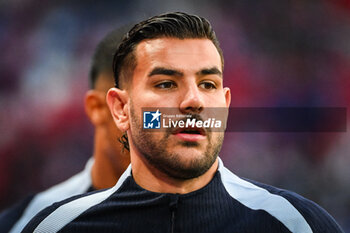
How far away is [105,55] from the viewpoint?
2.54 metres

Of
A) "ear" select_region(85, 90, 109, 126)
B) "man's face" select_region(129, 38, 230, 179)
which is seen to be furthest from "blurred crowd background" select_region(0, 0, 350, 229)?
"man's face" select_region(129, 38, 230, 179)

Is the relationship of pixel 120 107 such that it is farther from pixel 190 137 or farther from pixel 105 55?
pixel 105 55

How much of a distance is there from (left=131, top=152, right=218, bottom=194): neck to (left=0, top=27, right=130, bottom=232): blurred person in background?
0.67m

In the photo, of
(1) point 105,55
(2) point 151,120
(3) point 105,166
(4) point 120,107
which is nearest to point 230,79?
(1) point 105,55

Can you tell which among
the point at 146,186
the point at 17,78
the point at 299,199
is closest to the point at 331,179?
the point at 299,199

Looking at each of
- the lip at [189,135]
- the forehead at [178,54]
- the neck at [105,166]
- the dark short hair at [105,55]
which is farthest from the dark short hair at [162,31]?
the neck at [105,166]

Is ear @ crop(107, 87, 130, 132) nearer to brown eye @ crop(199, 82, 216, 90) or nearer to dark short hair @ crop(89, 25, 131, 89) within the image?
brown eye @ crop(199, 82, 216, 90)

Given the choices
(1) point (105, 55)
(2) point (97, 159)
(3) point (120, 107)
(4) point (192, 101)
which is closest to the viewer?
(4) point (192, 101)

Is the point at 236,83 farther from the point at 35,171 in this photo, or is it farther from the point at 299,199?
the point at 35,171

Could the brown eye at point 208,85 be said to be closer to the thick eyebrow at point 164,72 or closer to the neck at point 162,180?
the thick eyebrow at point 164,72

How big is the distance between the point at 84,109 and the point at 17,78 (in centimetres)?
45

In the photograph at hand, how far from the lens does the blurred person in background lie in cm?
246

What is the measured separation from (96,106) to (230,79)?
796mm

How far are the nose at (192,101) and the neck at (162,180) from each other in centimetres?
27
